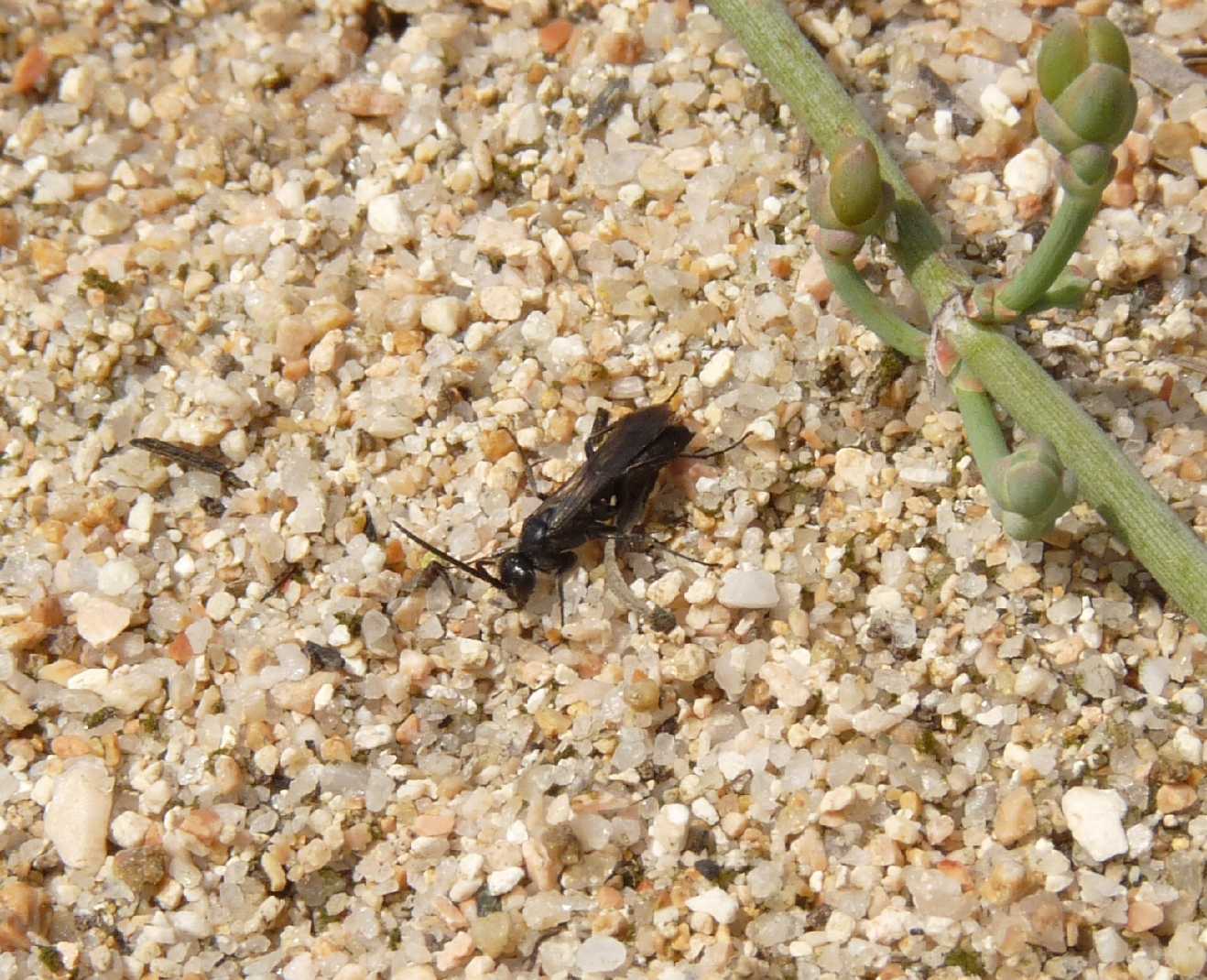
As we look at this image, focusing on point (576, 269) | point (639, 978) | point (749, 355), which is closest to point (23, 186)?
point (576, 269)

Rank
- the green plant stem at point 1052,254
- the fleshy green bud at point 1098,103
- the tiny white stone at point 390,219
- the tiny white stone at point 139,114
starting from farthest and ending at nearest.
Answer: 1. the tiny white stone at point 139,114
2. the tiny white stone at point 390,219
3. the green plant stem at point 1052,254
4. the fleshy green bud at point 1098,103

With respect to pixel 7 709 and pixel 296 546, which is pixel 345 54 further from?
pixel 7 709

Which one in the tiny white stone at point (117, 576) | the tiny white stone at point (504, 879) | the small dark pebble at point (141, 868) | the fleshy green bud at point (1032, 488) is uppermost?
the fleshy green bud at point (1032, 488)

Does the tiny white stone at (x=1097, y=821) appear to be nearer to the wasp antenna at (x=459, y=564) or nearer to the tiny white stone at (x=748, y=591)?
the tiny white stone at (x=748, y=591)

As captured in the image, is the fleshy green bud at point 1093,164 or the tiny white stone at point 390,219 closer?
the fleshy green bud at point 1093,164

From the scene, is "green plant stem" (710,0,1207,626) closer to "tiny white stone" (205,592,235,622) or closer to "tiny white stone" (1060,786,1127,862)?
"tiny white stone" (1060,786,1127,862)

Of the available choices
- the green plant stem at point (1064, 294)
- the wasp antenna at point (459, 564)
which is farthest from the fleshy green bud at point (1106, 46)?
the wasp antenna at point (459, 564)

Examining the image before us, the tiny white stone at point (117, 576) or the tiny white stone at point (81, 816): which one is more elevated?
the tiny white stone at point (117, 576)

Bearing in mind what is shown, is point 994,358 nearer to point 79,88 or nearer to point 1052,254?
point 1052,254
